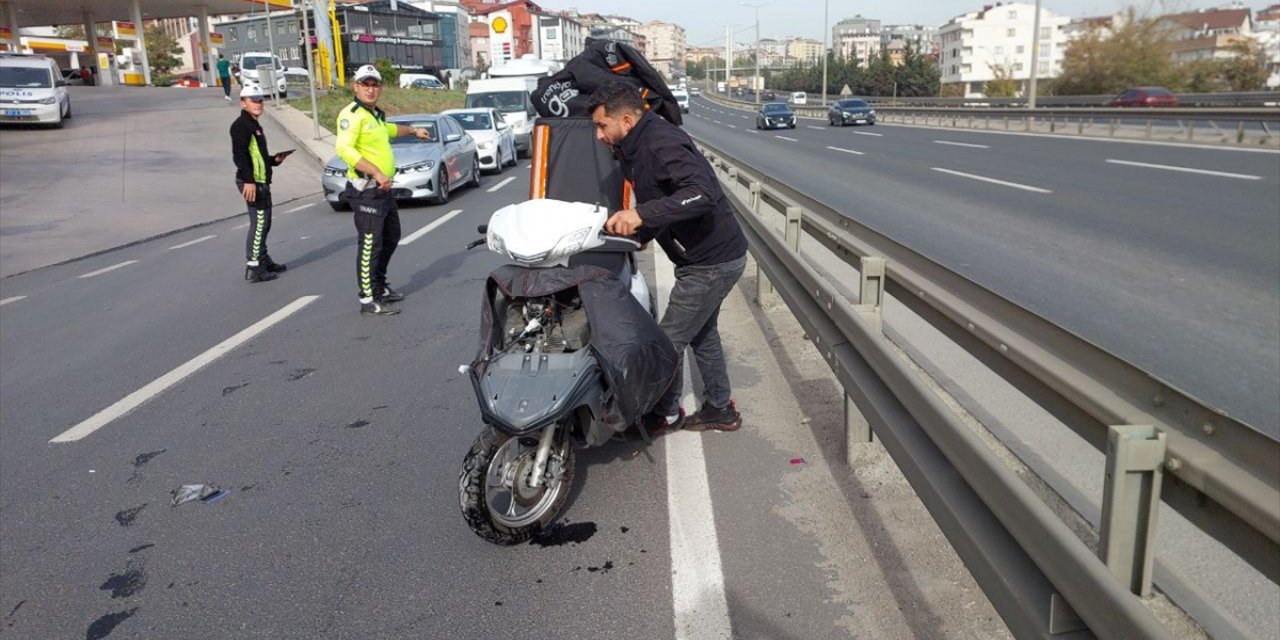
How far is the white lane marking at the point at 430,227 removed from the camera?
12734mm

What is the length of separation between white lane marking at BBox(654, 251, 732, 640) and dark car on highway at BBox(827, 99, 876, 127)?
42482 mm

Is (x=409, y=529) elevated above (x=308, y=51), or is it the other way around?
(x=308, y=51)

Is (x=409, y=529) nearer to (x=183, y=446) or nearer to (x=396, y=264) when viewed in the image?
(x=183, y=446)

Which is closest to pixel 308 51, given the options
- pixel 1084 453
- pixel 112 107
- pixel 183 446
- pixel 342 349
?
pixel 112 107

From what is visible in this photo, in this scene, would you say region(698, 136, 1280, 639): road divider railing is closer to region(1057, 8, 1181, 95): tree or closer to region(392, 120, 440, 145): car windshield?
region(392, 120, 440, 145): car windshield

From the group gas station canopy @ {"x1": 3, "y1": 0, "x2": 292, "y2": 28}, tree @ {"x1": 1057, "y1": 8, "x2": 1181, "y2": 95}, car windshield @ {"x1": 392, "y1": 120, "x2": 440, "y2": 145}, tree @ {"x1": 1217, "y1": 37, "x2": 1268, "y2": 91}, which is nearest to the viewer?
car windshield @ {"x1": 392, "y1": 120, "x2": 440, "y2": 145}

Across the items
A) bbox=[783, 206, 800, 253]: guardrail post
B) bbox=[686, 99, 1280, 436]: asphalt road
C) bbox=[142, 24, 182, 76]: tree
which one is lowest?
bbox=[686, 99, 1280, 436]: asphalt road

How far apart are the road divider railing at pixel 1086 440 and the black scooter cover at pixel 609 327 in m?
0.89

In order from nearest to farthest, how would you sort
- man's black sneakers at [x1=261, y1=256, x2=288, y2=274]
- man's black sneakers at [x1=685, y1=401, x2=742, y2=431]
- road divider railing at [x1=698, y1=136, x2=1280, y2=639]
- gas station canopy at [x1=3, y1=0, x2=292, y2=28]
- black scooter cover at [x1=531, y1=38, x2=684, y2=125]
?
road divider railing at [x1=698, y1=136, x2=1280, y2=639] < man's black sneakers at [x1=685, y1=401, x2=742, y2=431] < black scooter cover at [x1=531, y1=38, x2=684, y2=125] < man's black sneakers at [x1=261, y1=256, x2=288, y2=274] < gas station canopy at [x1=3, y1=0, x2=292, y2=28]

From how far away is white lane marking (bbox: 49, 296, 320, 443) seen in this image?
555 cm

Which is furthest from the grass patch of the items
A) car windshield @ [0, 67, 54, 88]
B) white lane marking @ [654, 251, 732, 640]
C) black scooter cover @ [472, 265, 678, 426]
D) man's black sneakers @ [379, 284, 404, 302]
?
black scooter cover @ [472, 265, 678, 426]

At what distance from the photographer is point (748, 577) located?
3.61m

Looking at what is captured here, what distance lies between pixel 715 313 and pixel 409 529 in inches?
74.1

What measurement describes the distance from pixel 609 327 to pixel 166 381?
3955 millimetres
